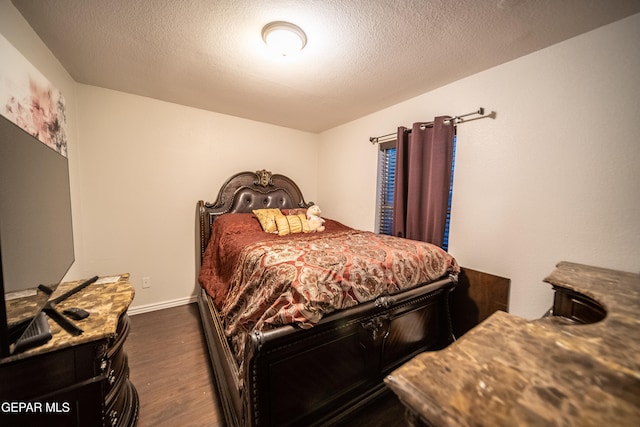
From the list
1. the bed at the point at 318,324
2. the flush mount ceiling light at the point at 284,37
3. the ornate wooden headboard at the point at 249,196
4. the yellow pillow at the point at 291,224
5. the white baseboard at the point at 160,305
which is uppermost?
the flush mount ceiling light at the point at 284,37

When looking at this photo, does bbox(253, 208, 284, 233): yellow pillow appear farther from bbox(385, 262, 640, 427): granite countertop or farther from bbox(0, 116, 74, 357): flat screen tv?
bbox(385, 262, 640, 427): granite countertop

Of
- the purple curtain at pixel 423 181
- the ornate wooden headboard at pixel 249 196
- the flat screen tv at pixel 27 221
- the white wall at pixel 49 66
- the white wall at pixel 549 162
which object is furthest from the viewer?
the ornate wooden headboard at pixel 249 196

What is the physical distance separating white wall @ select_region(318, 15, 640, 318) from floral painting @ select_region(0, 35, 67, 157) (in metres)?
2.96

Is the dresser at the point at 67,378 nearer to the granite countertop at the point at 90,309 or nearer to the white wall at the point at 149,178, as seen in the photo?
the granite countertop at the point at 90,309

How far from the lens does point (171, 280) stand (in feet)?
9.23

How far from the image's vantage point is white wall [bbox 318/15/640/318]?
139 cm

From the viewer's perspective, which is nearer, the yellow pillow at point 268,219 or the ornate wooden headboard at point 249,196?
the yellow pillow at point 268,219

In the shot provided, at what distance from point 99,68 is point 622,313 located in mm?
3615

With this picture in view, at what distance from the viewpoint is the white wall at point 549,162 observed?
1.39 metres

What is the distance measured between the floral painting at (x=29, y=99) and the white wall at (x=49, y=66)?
7 centimetres

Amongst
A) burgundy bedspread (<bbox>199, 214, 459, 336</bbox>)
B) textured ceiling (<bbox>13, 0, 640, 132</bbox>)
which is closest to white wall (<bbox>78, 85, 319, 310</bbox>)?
textured ceiling (<bbox>13, 0, 640, 132</bbox>)

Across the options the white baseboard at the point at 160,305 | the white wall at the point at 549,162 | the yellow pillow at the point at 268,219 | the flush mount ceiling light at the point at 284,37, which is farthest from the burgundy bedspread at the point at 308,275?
the flush mount ceiling light at the point at 284,37

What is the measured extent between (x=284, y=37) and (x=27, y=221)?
1.58 m

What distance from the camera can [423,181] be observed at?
92.9 inches
